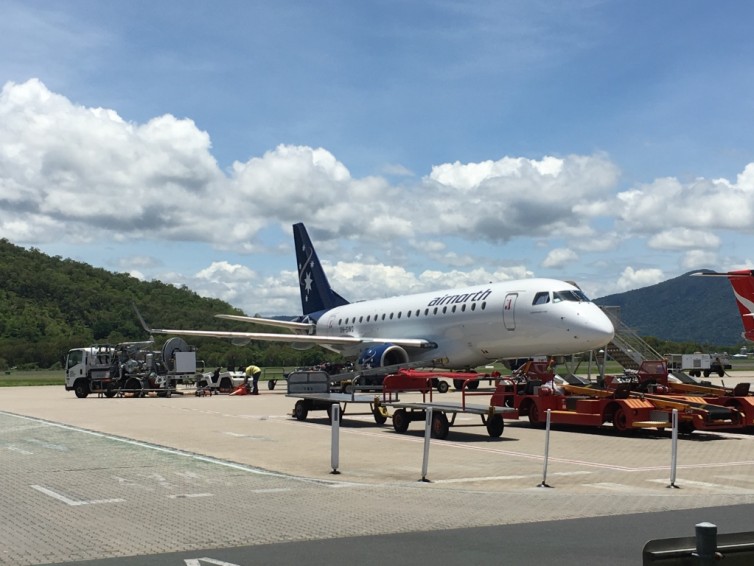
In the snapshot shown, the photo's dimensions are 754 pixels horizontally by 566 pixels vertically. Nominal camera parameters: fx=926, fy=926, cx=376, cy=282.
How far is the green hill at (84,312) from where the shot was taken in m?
90.5

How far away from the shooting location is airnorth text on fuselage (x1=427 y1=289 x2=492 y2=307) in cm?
3688

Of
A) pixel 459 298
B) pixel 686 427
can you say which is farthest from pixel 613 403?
pixel 459 298

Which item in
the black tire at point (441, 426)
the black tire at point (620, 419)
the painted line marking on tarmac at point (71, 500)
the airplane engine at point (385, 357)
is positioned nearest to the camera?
the painted line marking on tarmac at point (71, 500)

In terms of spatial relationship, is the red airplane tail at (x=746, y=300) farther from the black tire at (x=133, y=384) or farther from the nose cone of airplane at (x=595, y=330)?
the black tire at (x=133, y=384)

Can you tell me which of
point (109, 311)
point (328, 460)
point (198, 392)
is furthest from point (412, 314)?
point (109, 311)

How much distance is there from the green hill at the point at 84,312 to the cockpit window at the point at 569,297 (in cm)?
5582

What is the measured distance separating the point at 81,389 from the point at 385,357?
1296cm

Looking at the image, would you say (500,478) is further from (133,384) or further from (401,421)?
(133,384)

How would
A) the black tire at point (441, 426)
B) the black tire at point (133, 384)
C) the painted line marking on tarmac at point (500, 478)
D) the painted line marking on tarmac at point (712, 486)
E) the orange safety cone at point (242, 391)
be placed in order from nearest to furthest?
the painted line marking on tarmac at point (712, 486), the painted line marking on tarmac at point (500, 478), the black tire at point (441, 426), the black tire at point (133, 384), the orange safety cone at point (242, 391)

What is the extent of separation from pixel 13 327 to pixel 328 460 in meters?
89.7

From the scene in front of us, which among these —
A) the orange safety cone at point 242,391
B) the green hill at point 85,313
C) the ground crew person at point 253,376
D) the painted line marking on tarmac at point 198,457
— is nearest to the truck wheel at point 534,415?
the painted line marking on tarmac at point 198,457

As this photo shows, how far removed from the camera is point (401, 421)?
20219mm

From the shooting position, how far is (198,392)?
4000 cm

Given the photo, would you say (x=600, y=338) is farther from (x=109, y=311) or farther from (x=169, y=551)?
(x=109, y=311)
